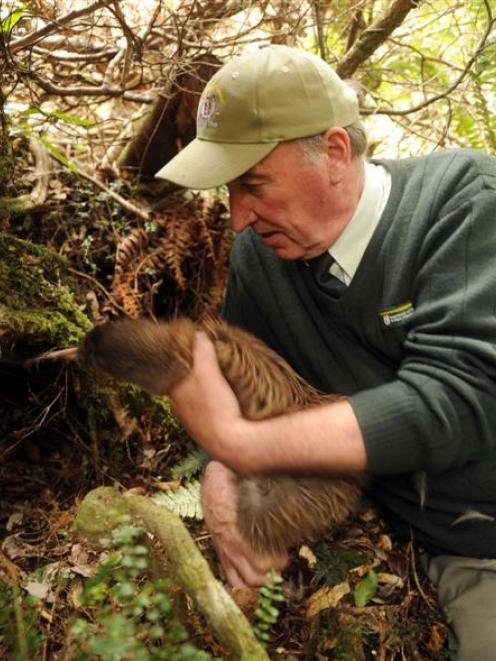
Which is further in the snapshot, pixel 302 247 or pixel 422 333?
pixel 302 247

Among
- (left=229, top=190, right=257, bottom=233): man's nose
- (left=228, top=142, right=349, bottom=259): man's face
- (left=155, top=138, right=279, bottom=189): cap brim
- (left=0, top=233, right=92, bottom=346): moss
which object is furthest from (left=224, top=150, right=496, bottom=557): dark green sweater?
(left=0, top=233, right=92, bottom=346): moss

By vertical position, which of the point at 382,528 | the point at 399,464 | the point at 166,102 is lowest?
the point at 382,528

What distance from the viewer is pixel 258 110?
272 cm

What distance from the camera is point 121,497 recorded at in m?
2.46

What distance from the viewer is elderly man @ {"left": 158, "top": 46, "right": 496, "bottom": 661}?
2.42 m

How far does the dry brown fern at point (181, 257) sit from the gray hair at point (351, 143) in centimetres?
189

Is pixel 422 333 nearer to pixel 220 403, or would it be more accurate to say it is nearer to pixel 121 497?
pixel 220 403

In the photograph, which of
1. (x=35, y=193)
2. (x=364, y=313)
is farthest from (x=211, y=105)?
(x=35, y=193)

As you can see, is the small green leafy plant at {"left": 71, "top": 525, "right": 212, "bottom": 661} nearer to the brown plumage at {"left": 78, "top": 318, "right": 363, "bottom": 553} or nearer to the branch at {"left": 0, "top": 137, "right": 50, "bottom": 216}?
the brown plumage at {"left": 78, "top": 318, "right": 363, "bottom": 553}

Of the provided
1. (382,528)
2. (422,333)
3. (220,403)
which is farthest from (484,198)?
(382,528)

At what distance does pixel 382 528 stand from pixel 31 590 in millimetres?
1998

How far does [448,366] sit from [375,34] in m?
3.27

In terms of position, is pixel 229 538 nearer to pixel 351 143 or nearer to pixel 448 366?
pixel 448 366

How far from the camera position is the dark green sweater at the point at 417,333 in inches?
94.7
